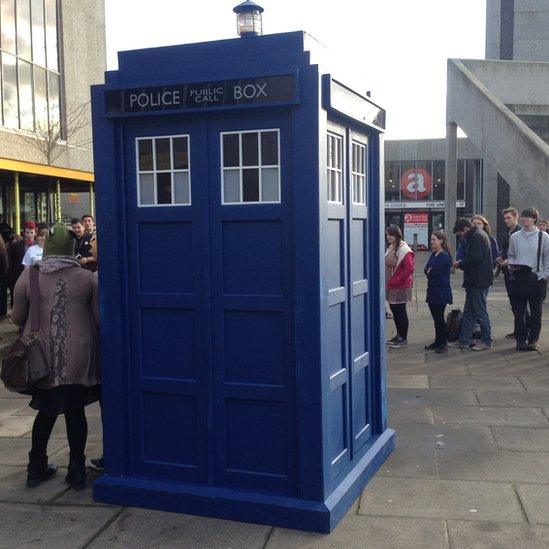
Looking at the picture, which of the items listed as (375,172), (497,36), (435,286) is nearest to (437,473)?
(375,172)

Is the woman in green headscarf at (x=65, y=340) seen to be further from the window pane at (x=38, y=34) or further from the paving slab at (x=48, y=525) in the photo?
the window pane at (x=38, y=34)

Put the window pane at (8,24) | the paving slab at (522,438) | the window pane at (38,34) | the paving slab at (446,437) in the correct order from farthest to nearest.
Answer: the window pane at (38,34)
the window pane at (8,24)
the paving slab at (446,437)
the paving slab at (522,438)

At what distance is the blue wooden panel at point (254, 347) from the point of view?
4.13 meters

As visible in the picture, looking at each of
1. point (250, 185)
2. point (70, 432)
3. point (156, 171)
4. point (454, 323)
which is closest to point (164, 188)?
point (156, 171)

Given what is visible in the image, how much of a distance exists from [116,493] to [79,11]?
75.7 ft

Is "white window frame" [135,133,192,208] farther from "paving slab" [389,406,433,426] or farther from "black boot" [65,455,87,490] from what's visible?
"paving slab" [389,406,433,426]

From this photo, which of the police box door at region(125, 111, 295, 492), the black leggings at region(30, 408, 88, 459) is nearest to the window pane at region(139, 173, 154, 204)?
the police box door at region(125, 111, 295, 492)

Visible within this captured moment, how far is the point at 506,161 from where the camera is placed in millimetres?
18203

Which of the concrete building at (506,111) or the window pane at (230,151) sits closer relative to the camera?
the window pane at (230,151)

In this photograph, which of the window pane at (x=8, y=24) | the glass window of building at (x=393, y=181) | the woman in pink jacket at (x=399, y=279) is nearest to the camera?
the woman in pink jacket at (x=399, y=279)

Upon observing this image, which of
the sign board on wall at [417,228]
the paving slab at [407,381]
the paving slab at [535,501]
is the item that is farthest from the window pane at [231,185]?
the sign board on wall at [417,228]

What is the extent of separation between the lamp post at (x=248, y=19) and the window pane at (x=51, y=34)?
2030cm

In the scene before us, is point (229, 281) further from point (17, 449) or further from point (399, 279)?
point (399, 279)

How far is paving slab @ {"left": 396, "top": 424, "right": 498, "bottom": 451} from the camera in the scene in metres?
5.57
